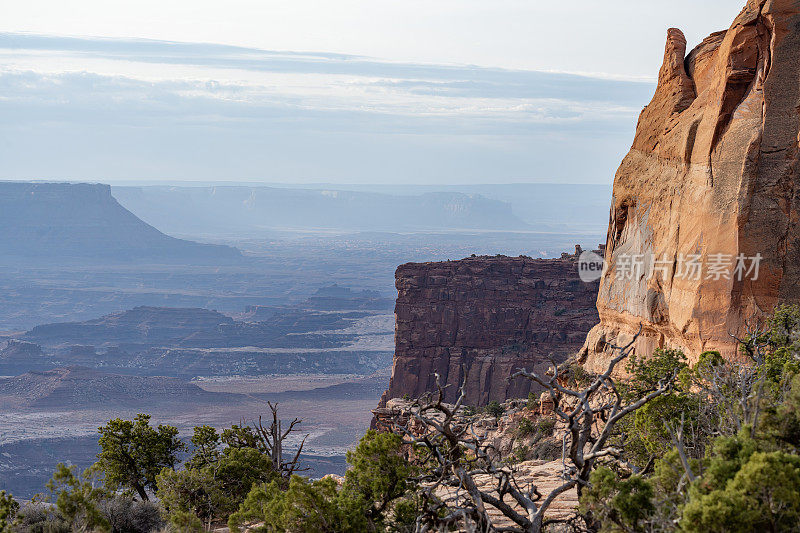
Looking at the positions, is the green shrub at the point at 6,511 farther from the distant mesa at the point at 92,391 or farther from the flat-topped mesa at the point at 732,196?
the distant mesa at the point at 92,391

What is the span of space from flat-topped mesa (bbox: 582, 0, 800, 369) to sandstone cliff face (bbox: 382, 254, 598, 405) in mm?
52101

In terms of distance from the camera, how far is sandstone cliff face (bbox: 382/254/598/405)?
276 feet

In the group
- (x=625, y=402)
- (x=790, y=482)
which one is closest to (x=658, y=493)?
(x=790, y=482)

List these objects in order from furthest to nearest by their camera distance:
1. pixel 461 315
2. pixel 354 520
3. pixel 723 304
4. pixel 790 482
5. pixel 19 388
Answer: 1. pixel 19 388
2. pixel 461 315
3. pixel 723 304
4. pixel 354 520
5. pixel 790 482

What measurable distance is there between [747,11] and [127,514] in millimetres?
23271

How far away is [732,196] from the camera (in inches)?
1070

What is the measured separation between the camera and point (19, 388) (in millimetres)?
143500

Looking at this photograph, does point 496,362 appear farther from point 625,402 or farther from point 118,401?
point 118,401

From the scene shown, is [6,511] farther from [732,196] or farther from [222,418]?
[222,418]

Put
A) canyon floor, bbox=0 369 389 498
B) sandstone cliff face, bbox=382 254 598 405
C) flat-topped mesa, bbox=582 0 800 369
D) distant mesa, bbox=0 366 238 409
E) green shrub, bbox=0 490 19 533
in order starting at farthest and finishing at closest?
distant mesa, bbox=0 366 238 409 < canyon floor, bbox=0 369 389 498 < sandstone cliff face, bbox=382 254 598 405 < flat-topped mesa, bbox=582 0 800 369 < green shrub, bbox=0 490 19 533

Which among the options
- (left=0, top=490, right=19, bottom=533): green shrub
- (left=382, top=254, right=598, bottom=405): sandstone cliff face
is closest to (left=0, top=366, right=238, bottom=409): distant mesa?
(left=382, top=254, right=598, bottom=405): sandstone cliff face

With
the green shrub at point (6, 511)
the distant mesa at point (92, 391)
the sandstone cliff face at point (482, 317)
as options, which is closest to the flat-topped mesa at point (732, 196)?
the green shrub at point (6, 511)

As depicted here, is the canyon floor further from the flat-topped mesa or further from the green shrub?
the green shrub

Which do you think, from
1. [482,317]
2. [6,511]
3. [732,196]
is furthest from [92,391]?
[6,511]
